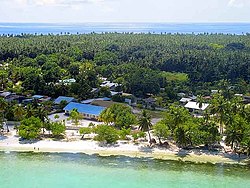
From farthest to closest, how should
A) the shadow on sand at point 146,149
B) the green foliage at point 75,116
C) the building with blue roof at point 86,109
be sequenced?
the building with blue roof at point 86,109
the green foliage at point 75,116
the shadow on sand at point 146,149

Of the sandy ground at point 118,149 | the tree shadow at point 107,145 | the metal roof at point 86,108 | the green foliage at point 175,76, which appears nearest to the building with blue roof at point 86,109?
the metal roof at point 86,108

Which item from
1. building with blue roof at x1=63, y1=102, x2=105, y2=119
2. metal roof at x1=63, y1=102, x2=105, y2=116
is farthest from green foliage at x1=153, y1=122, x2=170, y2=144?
metal roof at x1=63, y1=102, x2=105, y2=116

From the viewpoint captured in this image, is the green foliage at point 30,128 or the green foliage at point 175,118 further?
the green foliage at point 30,128

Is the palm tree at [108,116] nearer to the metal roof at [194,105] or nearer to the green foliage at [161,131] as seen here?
the green foliage at [161,131]

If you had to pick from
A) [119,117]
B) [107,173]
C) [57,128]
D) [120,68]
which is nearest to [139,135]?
[119,117]

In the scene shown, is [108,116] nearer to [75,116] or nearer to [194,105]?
[75,116]

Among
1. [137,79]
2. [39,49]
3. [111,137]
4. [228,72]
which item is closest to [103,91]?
[137,79]
